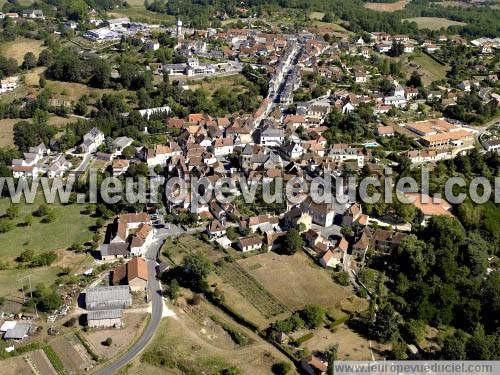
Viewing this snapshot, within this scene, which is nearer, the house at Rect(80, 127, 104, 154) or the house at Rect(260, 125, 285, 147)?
the house at Rect(80, 127, 104, 154)

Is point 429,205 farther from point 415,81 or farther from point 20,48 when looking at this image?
point 20,48

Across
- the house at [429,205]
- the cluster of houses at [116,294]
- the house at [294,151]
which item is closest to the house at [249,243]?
the cluster of houses at [116,294]

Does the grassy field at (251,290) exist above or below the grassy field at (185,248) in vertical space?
below

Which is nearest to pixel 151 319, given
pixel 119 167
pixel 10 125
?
pixel 119 167

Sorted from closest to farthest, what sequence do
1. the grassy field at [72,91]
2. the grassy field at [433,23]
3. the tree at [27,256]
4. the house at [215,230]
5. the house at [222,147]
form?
the tree at [27,256] < the house at [215,230] < the house at [222,147] < the grassy field at [72,91] < the grassy field at [433,23]

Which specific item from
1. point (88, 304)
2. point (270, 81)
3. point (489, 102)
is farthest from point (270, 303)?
point (489, 102)

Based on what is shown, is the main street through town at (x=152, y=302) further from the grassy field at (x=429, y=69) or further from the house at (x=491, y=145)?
the grassy field at (x=429, y=69)

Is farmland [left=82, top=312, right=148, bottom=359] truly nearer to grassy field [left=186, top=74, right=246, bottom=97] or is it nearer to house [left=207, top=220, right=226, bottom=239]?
house [left=207, top=220, right=226, bottom=239]

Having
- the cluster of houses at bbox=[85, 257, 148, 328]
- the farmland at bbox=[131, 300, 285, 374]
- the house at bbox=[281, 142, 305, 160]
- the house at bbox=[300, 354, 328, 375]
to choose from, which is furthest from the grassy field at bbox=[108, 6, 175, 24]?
the house at bbox=[300, 354, 328, 375]
